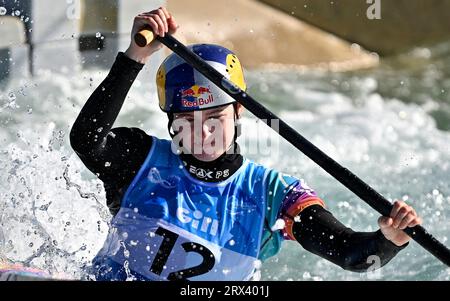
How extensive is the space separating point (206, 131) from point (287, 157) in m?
3.02

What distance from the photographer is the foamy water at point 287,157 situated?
3820mm

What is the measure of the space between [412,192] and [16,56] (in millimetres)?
2896

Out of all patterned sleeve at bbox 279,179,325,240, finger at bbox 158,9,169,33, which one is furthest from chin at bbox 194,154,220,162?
finger at bbox 158,9,169,33

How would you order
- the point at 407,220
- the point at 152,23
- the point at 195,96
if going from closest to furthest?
the point at 407,220 < the point at 152,23 < the point at 195,96

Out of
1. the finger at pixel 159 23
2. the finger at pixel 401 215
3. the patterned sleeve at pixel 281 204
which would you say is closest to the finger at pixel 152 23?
the finger at pixel 159 23

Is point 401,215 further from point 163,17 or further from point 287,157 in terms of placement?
point 287,157

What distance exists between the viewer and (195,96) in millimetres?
3129

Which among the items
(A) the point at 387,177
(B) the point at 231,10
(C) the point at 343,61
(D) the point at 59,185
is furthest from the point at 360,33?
(D) the point at 59,185

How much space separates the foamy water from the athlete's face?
0.55 m

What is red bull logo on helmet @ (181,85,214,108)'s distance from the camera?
3.13 meters

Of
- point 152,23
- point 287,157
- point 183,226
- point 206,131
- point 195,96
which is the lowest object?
point 183,226

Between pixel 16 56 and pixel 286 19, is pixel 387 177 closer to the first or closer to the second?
pixel 16 56

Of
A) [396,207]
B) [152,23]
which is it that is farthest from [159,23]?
[396,207]

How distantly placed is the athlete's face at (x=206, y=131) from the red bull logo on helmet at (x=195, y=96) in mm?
32
